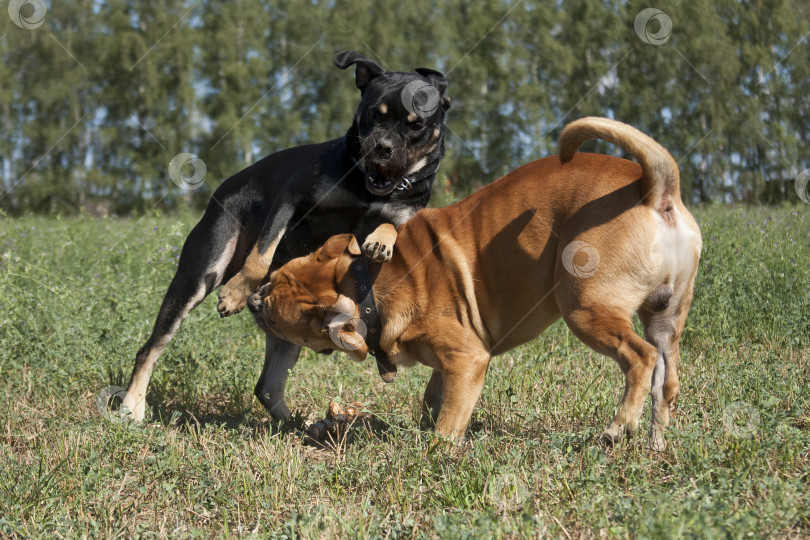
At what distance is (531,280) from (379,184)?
123cm

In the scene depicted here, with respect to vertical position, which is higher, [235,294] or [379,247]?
[379,247]

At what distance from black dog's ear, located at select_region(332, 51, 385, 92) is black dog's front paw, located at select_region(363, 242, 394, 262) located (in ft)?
4.74

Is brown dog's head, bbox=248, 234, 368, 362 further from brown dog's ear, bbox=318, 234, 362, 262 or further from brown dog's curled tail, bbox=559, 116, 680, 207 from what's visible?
→ brown dog's curled tail, bbox=559, 116, 680, 207

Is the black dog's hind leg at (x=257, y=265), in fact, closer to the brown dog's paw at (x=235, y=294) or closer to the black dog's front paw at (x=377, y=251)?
the brown dog's paw at (x=235, y=294)

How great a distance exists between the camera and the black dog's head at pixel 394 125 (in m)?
4.41

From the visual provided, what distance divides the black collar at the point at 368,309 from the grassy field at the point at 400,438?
371mm

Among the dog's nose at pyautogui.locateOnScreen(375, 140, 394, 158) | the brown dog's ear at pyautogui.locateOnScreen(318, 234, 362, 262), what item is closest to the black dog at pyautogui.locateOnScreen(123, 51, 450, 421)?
the dog's nose at pyautogui.locateOnScreen(375, 140, 394, 158)

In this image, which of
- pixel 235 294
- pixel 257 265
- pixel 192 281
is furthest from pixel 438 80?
pixel 192 281

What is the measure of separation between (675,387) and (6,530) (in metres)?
3.18

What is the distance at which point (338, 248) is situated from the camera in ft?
14.0

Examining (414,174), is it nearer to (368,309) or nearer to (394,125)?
(394,125)

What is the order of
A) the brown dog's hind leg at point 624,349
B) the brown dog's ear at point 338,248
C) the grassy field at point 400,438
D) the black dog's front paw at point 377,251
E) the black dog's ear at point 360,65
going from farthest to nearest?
the black dog's ear at point 360,65
the brown dog's ear at point 338,248
the black dog's front paw at point 377,251
the brown dog's hind leg at point 624,349
the grassy field at point 400,438

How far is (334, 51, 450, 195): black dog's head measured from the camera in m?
4.41

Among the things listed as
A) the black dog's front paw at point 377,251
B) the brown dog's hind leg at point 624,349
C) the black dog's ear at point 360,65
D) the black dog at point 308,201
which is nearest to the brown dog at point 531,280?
the brown dog's hind leg at point 624,349
